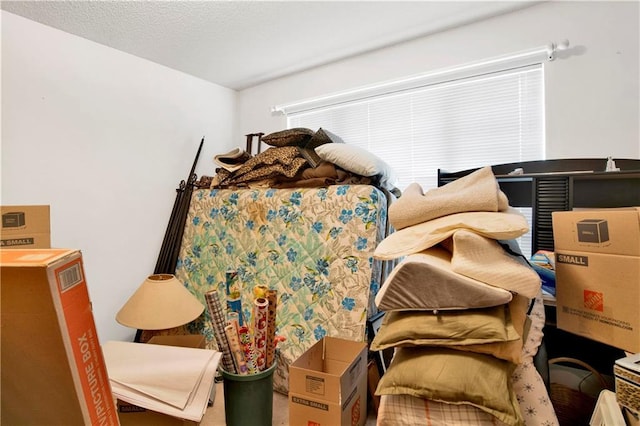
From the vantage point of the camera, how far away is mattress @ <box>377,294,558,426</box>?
78 centimetres

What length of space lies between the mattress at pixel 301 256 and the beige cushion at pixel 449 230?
60cm

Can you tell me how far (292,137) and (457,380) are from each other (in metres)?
1.69

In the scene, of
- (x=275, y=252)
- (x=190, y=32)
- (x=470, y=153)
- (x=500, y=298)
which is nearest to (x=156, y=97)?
(x=190, y=32)

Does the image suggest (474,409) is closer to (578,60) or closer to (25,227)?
(25,227)

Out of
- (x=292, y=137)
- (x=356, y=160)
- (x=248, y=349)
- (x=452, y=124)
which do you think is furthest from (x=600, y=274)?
(x=292, y=137)

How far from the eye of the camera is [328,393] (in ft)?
3.93

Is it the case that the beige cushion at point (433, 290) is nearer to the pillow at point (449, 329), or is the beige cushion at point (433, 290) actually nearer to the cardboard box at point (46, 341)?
the pillow at point (449, 329)

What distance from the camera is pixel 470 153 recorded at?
2070mm

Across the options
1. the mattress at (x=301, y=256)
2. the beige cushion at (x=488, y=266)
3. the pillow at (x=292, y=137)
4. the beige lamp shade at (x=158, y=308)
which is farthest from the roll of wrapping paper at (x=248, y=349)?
the pillow at (x=292, y=137)

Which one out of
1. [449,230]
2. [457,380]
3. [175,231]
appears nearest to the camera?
[457,380]

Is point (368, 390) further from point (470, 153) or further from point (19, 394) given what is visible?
point (470, 153)

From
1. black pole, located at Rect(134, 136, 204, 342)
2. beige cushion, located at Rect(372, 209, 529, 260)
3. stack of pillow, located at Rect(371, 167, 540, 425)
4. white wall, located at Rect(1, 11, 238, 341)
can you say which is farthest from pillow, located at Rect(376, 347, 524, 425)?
white wall, located at Rect(1, 11, 238, 341)

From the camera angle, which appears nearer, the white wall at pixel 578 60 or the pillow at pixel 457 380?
the pillow at pixel 457 380

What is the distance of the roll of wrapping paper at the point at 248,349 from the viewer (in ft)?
4.43
